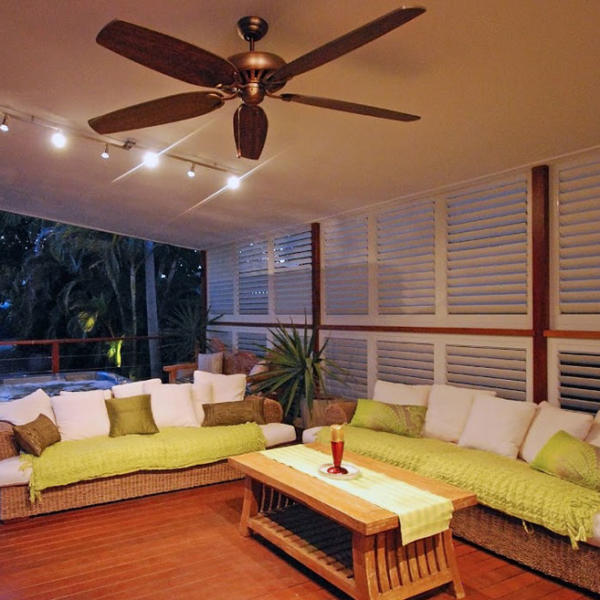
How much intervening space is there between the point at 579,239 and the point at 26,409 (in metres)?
4.44

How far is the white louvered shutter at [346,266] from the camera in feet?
19.8

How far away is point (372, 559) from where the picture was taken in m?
2.71

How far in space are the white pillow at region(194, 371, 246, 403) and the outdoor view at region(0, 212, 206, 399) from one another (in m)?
3.60

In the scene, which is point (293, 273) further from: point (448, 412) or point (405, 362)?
point (448, 412)

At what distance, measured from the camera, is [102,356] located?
372 inches

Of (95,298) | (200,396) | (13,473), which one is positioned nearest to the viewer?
(13,473)

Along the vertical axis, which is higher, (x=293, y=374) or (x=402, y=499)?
(x=293, y=374)

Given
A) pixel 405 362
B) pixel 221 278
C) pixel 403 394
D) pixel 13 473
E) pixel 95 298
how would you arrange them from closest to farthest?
1. pixel 13 473
2. pixel 403 394
3. pixel 405 362
4. pixel 221 278
5. pixel 95 298

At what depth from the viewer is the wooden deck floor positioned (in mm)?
2891

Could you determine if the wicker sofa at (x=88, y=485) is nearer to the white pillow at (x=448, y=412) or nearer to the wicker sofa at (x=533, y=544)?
the white pillow at (x=448, y=412)

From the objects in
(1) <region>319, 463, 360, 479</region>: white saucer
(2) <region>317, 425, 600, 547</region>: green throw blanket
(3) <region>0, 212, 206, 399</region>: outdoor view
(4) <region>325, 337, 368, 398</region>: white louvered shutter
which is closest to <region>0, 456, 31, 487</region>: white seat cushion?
(1) <region>319, 463, 360, 479</region>: white saucer

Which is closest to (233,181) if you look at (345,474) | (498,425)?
(345,474)

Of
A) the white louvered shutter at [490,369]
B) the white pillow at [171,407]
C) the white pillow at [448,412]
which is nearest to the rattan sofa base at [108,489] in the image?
the white pillow at [171,407]

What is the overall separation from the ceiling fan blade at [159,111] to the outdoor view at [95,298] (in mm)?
6448
